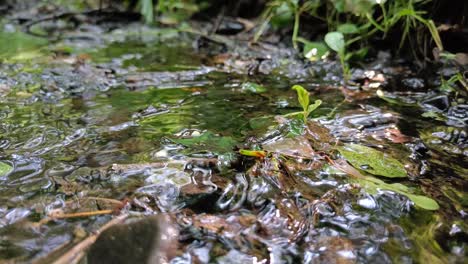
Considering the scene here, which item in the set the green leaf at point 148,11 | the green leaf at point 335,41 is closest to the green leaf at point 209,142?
the green leaf at point 335,41

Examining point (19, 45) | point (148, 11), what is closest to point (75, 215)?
point (19, 45)

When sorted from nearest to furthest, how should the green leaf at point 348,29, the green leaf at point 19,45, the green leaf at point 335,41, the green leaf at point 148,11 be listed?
the green leaf at point 335,41 < the green leaf at point 348,29 < the green leaf at point 19,45 < the green leaf at point 148,11

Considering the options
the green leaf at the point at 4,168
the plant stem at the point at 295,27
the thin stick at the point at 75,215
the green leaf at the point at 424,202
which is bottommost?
the green leaf at the point at 4,168

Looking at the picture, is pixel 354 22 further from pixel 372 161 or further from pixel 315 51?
pixel 372 161

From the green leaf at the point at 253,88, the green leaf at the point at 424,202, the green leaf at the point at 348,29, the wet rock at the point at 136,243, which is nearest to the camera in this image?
the wet rock at the point at 136,243

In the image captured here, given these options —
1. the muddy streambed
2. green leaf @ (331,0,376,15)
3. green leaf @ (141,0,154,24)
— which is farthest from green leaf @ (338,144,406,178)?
green leaf @ (141,0,154,24)

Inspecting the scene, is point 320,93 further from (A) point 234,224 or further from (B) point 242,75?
(A) point 234,224

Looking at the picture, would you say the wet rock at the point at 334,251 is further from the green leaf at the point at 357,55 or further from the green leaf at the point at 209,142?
the green leaf at the point at 357,55
